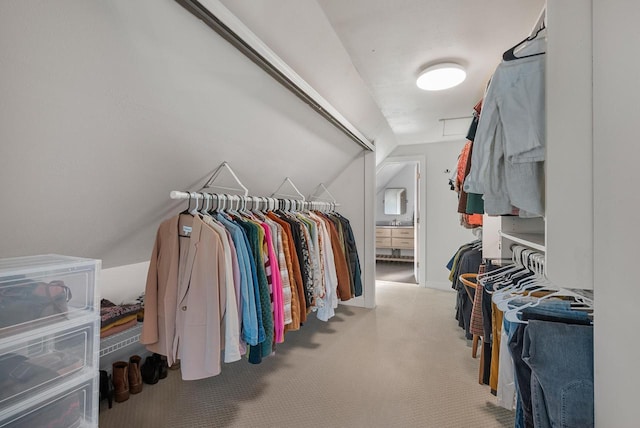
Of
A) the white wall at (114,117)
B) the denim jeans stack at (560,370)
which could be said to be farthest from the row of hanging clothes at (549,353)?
the white wall at (114,117)

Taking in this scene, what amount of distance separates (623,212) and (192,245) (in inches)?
64.6

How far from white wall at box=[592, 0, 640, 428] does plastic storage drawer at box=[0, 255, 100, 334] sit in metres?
1.60

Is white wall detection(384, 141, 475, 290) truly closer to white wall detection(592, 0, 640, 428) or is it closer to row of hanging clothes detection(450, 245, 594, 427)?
row of hanging clothes detection(450, 245, 594, 427)

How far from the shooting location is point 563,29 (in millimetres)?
920

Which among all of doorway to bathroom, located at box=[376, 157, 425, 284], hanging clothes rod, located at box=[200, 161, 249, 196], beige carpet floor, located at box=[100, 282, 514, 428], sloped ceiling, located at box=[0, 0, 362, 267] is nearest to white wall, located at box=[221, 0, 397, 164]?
sloped ceiling, located at box=[0, 0, 362, 267]

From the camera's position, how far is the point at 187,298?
1.42 metres

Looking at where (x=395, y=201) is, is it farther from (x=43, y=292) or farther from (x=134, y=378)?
A: (x=43, y=292)

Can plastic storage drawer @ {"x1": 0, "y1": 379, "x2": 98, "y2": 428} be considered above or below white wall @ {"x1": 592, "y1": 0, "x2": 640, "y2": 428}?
below

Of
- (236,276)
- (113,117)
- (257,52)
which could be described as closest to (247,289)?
(236,276)

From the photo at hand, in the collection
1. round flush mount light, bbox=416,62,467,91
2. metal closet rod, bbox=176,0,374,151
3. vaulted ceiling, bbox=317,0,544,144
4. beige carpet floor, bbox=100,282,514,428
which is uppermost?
vaulted ceiling, bbox=317,0,544,144

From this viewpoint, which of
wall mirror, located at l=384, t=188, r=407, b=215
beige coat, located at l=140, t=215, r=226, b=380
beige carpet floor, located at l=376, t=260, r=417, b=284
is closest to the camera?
beige coat, located at l=140, t=215, r=226, b=380

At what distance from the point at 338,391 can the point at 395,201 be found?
18.5ft

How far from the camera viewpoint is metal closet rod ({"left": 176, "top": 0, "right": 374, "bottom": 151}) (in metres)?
1.06

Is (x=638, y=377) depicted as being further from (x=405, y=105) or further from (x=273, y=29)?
(x=405, y=105)
